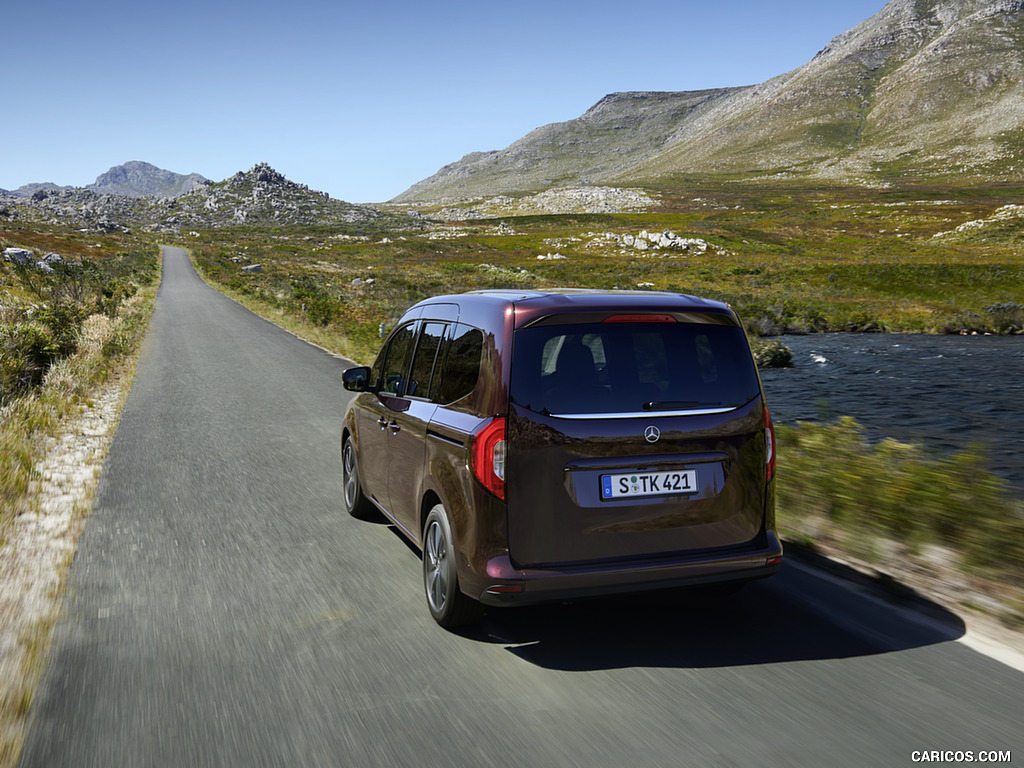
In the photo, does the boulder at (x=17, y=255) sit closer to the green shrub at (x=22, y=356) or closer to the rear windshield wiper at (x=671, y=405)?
the green shrub at (x=22, y=356)

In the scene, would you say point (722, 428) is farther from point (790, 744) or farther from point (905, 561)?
point (905, 561)

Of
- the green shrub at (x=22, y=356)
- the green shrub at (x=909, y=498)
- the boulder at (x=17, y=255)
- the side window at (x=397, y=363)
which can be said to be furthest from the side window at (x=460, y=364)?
the boulder at (x=17, y=255)

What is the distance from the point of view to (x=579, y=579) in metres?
3.49

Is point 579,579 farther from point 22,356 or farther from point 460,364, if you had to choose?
point 22,356

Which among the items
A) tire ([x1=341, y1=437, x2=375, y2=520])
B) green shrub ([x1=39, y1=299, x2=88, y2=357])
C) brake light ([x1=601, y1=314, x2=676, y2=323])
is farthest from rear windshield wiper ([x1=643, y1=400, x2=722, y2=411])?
green shrub ([x1=39, y1=299, x2=88, y2=357])

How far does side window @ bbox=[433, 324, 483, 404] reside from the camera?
3850 mm

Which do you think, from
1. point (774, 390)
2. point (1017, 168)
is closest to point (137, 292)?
point (774, 390)

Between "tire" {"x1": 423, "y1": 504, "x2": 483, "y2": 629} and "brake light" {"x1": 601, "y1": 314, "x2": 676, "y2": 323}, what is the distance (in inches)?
50.8

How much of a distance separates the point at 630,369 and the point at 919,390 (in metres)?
15.0

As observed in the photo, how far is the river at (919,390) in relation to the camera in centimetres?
1197

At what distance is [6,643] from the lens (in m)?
3.84

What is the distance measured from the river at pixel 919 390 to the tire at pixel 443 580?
22.1 ft

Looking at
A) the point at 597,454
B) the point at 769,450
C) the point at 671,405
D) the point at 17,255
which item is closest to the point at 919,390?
the point at 769,450

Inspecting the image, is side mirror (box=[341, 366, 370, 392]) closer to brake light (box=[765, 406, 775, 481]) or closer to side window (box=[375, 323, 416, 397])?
side window (box=[375, 323, 416, 397])
